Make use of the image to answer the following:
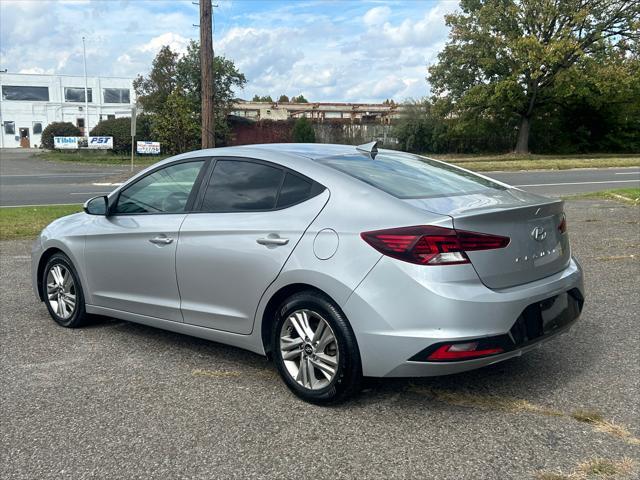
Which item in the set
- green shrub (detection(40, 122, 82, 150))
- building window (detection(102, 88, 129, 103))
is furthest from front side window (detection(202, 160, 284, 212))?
building window (detection(102, 88, 129, 103))

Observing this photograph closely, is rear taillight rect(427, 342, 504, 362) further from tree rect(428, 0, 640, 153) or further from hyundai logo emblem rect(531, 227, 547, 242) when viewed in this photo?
tree rect(428, 0, 640, 153)

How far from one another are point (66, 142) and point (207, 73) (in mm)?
36075

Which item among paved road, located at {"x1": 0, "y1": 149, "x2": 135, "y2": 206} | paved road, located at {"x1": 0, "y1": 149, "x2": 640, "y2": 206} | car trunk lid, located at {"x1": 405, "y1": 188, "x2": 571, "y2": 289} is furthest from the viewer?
paved road, located at {"x1": 0, "y1": 149, "x2": 640, "y2": 206}

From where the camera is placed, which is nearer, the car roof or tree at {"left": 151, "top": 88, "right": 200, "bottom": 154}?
the car roof

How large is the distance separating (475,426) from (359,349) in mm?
765

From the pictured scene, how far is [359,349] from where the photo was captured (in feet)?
11.3

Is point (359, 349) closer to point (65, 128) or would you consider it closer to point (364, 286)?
point (364, 286)

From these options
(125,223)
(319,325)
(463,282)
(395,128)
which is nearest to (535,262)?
(463,282)

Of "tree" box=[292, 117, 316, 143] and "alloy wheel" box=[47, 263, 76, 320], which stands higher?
"tree" box=[292, 117, 316, 143]

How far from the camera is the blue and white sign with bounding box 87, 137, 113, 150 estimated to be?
42.1m

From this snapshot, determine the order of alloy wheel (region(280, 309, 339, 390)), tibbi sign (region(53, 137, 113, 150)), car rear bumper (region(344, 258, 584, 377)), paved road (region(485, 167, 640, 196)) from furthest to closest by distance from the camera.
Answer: tibbi sign (region(53, 137, 113, 150)), paved road (region(485, 167, 640, 196)), alloy wheel (region(280, 309, 339, 390)), car rear bumper (region(344, 258, 584, 377))

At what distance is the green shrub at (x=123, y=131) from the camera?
42.0 meters

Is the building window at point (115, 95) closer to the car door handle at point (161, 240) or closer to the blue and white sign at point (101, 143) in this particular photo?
the blue and white sign at point (101, 143)

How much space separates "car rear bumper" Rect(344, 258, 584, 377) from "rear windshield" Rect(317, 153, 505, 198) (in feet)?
1.99
